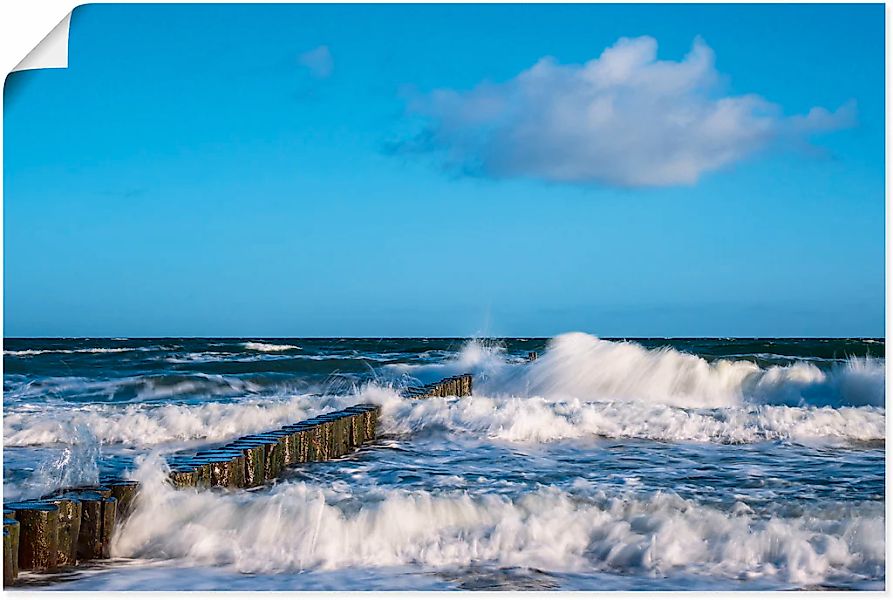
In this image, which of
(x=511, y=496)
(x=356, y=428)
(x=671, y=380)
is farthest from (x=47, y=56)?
(x=671, y=380)

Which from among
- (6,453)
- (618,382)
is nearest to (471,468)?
(6,453)

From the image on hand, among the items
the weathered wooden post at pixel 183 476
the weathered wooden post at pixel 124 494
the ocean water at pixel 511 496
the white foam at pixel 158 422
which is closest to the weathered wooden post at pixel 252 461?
the ocean water at pixel 511 496

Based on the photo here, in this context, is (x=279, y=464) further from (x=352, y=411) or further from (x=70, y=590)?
(x=70, y=590)

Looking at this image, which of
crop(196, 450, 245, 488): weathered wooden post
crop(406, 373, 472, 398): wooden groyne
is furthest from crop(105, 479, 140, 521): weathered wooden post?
crop(406, 373, 472, 398): wooden groyne

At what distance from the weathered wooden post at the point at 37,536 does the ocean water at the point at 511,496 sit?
0.37 feet

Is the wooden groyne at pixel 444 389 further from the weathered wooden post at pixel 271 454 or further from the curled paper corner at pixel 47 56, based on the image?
the curled paper corner at pixel 47 56

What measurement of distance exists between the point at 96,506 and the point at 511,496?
200 centimetres

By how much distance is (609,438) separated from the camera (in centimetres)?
780

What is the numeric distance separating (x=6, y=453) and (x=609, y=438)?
4.83 metres

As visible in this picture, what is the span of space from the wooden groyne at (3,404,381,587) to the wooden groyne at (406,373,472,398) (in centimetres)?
361

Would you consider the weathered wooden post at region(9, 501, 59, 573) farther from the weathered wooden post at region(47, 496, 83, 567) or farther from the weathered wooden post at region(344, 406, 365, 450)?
the weathered wooden post at region(344, 406, 365, 450)

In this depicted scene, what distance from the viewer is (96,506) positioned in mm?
3928

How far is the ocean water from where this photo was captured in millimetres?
3732

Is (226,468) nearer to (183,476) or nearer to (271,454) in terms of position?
(183,476)
